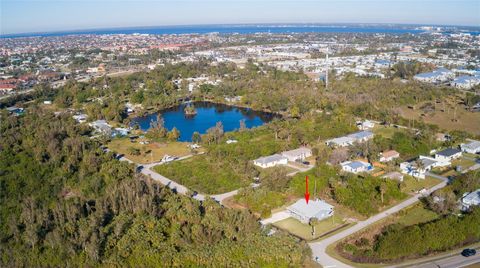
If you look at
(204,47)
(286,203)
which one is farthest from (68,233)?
(204,47)

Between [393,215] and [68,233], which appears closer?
[68,233]

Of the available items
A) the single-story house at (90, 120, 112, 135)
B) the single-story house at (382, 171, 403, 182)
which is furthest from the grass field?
the single-story house at (90, 120, 112, 135)

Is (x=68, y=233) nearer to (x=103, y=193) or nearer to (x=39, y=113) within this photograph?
(x=103, y=193)

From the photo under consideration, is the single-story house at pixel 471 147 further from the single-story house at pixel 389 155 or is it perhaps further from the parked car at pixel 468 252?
the parked car at pixel 468 252

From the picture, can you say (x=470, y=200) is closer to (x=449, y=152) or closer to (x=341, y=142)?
(x=449, y=152)

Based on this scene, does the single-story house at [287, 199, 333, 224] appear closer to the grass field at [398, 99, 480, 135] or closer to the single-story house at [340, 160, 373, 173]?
the single-story house at [340, 160, 373, 173]
